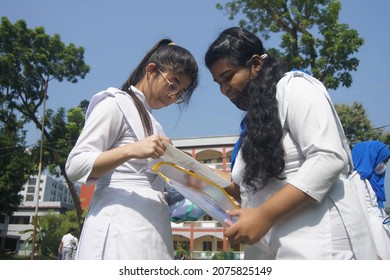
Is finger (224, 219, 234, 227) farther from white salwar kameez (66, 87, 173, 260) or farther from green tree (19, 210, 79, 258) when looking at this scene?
green tree (19, 210, 79, 258)

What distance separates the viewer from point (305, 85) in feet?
4.24

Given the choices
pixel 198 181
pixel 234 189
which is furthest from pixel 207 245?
pixel 198 181

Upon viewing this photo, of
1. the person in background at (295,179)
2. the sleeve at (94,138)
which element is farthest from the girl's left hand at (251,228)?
the sleeve at (94,138)

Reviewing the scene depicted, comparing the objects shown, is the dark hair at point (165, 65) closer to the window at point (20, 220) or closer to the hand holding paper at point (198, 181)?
the hand holding paper at point (198, 181)

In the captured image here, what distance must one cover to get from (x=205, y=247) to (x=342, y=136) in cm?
2858

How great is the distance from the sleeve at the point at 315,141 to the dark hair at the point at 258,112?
0.07 meters

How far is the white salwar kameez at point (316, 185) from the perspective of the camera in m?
1.15

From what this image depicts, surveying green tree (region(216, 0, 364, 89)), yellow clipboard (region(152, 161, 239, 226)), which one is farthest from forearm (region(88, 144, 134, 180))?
green tree (region(216, 0, 364, 89))

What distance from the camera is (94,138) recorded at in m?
1.44

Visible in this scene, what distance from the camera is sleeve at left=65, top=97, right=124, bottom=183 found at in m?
1.39

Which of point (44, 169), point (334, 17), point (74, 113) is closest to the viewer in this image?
point (334, 17)

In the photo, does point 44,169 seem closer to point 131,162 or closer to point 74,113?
point 74,113

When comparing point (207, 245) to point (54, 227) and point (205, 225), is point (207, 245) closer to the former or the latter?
point (205, 225)
